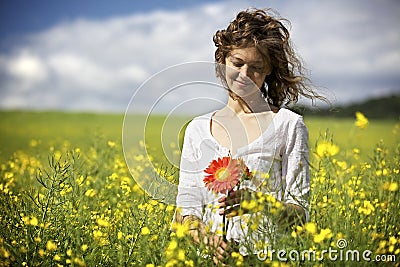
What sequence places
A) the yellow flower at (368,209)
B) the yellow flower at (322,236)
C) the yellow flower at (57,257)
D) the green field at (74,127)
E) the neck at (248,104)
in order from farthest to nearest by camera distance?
the green field at (74,127)
the neck at (248,104)
the yellow flower at (368,209)
the yellow flower at (57,257)
the yellow flower at (322,236)

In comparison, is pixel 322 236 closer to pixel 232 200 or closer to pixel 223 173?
pixel 232 200

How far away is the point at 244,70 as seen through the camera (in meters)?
3.20

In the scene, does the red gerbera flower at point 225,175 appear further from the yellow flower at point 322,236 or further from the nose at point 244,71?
the nose at point 244,71

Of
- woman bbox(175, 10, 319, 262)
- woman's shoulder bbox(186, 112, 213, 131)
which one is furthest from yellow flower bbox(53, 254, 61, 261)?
woman's shoulder bbox(186, 112, 213, 131)

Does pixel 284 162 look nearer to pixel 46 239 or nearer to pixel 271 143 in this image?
pixel 271 143

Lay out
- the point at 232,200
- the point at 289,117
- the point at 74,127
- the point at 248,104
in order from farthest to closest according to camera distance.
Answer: the point at 74,127 < the point at 248,104 < the point at 289,117 < the point at 232,200

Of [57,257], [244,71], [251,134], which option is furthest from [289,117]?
[57,257]

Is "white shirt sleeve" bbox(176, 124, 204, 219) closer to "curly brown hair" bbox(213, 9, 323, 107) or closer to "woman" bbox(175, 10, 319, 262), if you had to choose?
"woman" bbox(175, 10, 319, 262)

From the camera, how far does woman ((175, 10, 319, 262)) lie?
3.09 m

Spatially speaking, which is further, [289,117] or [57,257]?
[289,117]

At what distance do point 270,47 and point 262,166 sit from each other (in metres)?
0.71

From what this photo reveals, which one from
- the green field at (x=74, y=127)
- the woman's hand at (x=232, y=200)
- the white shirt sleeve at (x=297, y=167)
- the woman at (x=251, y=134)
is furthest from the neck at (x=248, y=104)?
the green field at (x=74, y=127)

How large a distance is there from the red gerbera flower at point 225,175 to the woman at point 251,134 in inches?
5.8

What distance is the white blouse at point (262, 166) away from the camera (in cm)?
309
